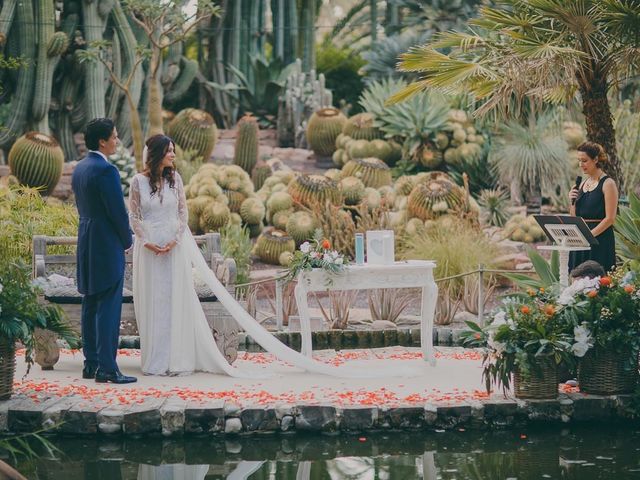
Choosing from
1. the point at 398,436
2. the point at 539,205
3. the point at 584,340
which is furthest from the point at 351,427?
the point at 539,205

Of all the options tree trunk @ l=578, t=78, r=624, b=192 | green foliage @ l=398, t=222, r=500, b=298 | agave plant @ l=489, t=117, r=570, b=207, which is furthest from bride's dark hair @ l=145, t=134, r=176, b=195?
agave plant @ l=489, t=117, r=570, b=207

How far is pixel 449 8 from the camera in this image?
88.3 ft

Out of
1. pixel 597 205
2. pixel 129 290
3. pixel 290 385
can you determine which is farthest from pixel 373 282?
pixel 129 290

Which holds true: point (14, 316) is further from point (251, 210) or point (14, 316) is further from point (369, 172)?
point (369, 172)

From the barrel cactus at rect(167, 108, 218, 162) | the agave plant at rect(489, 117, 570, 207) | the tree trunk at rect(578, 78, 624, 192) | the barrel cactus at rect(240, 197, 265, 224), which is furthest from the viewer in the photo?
the barrel cactus at rect(167, 108, 218, 162)

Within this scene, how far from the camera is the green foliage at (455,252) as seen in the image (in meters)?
12.2

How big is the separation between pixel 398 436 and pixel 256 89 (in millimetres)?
18737

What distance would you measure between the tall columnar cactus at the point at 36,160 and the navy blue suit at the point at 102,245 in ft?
30.0

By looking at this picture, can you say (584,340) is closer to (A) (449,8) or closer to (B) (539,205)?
(B) (539,205)

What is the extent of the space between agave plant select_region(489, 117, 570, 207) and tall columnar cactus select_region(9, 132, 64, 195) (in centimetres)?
733

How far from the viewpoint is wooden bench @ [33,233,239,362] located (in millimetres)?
8219

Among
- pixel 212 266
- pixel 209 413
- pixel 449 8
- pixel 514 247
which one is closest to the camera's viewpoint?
pixel 209 413

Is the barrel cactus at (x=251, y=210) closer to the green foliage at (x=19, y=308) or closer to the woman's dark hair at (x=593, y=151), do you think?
the woman's dark hair at (x=593, y=151)

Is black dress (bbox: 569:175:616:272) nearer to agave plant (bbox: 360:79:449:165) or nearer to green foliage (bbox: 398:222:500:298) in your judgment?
green foliage (bbox: 398:222:500:298)
